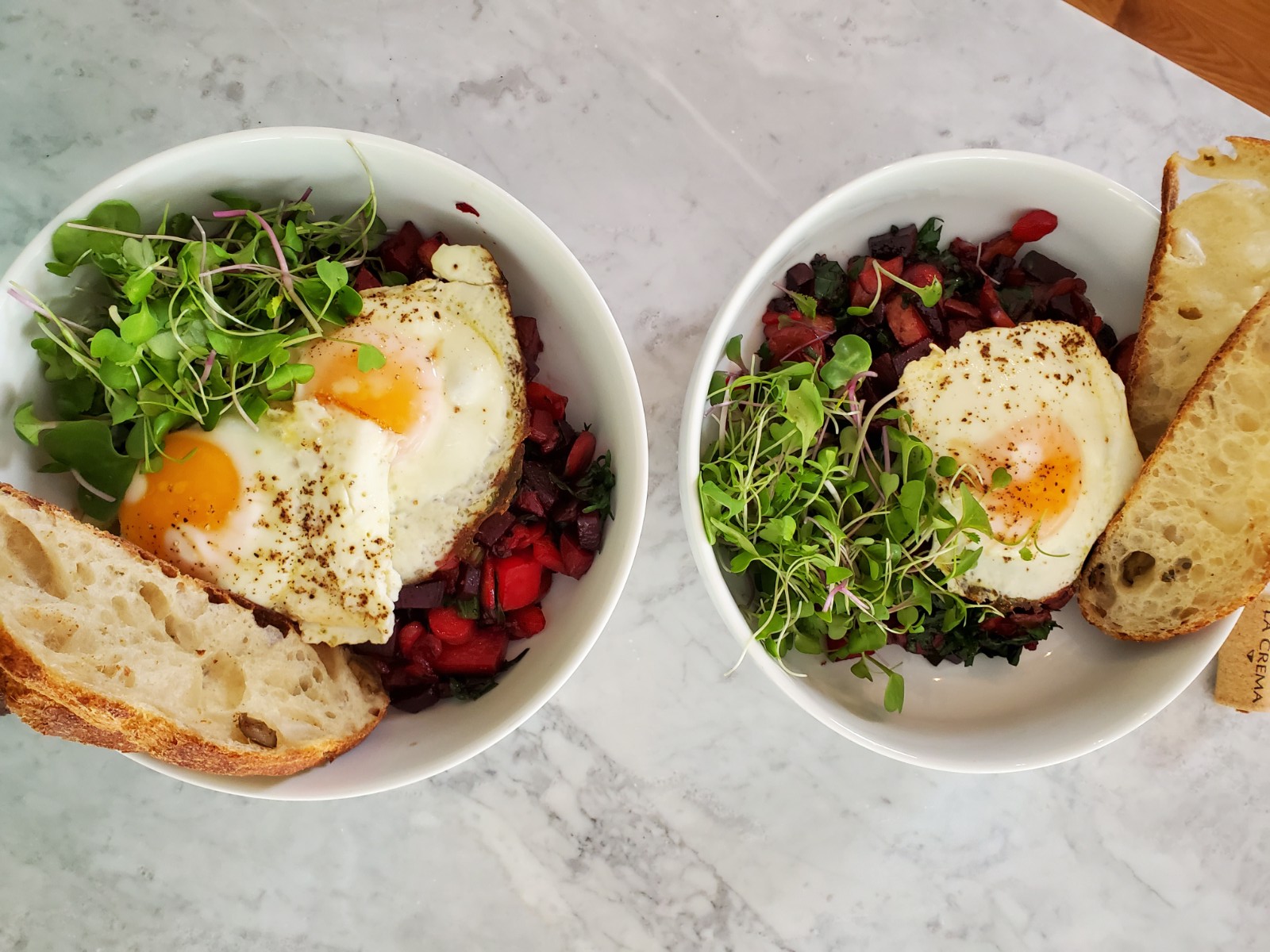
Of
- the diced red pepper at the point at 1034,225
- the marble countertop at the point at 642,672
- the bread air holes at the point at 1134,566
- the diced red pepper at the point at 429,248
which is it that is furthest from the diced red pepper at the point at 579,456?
the bread air holes at the point at 1134,566

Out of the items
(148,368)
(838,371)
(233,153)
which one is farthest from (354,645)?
(838,371)

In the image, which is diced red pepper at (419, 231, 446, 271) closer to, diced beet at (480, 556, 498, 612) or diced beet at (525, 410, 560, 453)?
diced beet at (525, 410, 560, 453)

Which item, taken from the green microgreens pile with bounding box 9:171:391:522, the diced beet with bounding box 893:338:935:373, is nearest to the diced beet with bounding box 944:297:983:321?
the diced beet with bounding box 893:338:935:373

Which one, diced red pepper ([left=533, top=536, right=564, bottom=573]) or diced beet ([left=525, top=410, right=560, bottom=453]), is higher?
diced beet ([left=525, top=410, right=560, bottom=453])

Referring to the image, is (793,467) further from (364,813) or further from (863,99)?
(364,813)

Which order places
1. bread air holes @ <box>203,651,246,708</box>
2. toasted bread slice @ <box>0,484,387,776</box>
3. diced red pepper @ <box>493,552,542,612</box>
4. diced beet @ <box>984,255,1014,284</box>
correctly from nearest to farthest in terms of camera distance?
toasted bread slice @ <box>0,484,387,776</box>, bread air holes @ <box>203,651,246,708</box>, diced red pepper @ <box>493,552,542,612</box>, diced beet @ <box>984,255,1014,284</box>

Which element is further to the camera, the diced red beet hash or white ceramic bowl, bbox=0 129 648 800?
the diced red beet hash
